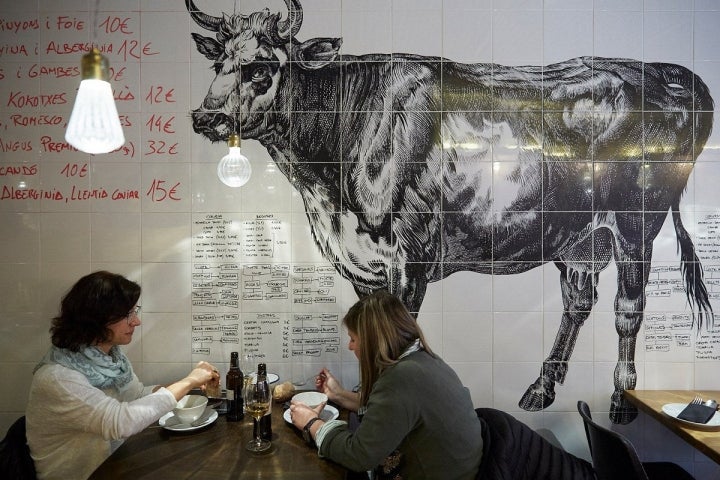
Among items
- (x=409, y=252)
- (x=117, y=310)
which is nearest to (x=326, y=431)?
(x=117, y=310)

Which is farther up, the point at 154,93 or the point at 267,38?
the point at 267,38

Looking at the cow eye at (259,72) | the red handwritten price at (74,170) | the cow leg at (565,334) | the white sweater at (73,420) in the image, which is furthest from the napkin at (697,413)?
the red handwritten price at (74,170)

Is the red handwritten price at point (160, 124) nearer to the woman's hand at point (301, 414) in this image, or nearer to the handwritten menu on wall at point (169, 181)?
the handwritten menu on wall at point (169, 181)

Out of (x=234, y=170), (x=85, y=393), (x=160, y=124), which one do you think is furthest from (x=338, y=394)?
(x=160, y=124)

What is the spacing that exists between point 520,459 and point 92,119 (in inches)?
60.3

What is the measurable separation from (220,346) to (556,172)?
1864 mm

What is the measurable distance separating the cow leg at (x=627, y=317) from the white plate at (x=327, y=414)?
4.61ft

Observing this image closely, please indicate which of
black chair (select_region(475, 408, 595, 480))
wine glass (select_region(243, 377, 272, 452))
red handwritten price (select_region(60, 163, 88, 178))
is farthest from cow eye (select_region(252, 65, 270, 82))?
black chair (select_region(475, 408, 595, 480))

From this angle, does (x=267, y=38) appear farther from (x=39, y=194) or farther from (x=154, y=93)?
(x=39, y=194)

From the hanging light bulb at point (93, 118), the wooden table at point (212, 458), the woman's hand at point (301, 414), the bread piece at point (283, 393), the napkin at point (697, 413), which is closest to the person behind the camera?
the hanging light bulb at point (93, 118)

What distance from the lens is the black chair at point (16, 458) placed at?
1.32 meters

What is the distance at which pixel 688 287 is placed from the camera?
2098 mm

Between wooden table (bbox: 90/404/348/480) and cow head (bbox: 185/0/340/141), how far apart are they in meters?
1.34

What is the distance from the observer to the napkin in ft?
5.58
